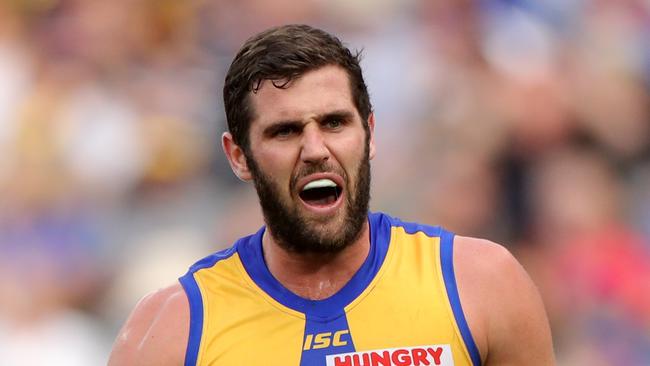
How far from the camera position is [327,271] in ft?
11.6

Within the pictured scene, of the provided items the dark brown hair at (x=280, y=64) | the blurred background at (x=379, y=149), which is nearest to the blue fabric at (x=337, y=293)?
the dark brown hair at (x=280, y=64)

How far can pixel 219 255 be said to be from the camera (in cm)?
370

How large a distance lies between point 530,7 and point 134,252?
9.04 feet

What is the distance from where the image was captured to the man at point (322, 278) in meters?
3.32

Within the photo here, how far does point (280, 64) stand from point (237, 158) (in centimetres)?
42

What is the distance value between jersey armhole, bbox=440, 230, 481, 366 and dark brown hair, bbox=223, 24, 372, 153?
461 mm

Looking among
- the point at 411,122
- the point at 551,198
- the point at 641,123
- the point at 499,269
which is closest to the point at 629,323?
the point at 551,198

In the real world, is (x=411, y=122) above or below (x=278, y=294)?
above

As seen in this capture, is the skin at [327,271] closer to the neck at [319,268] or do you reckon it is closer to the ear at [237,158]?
the neck at [319,268]

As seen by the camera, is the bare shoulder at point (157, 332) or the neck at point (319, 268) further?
the neck at point (319, 268)

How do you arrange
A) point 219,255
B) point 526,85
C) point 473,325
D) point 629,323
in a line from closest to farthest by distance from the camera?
1. point 473,325
2. point 219,255
3. point 629,323
4. point 526,85

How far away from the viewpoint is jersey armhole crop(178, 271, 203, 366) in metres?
3.33

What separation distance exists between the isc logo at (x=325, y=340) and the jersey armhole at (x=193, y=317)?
334 millimetres

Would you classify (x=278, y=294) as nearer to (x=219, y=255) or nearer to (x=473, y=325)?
(x=219, y=255)
